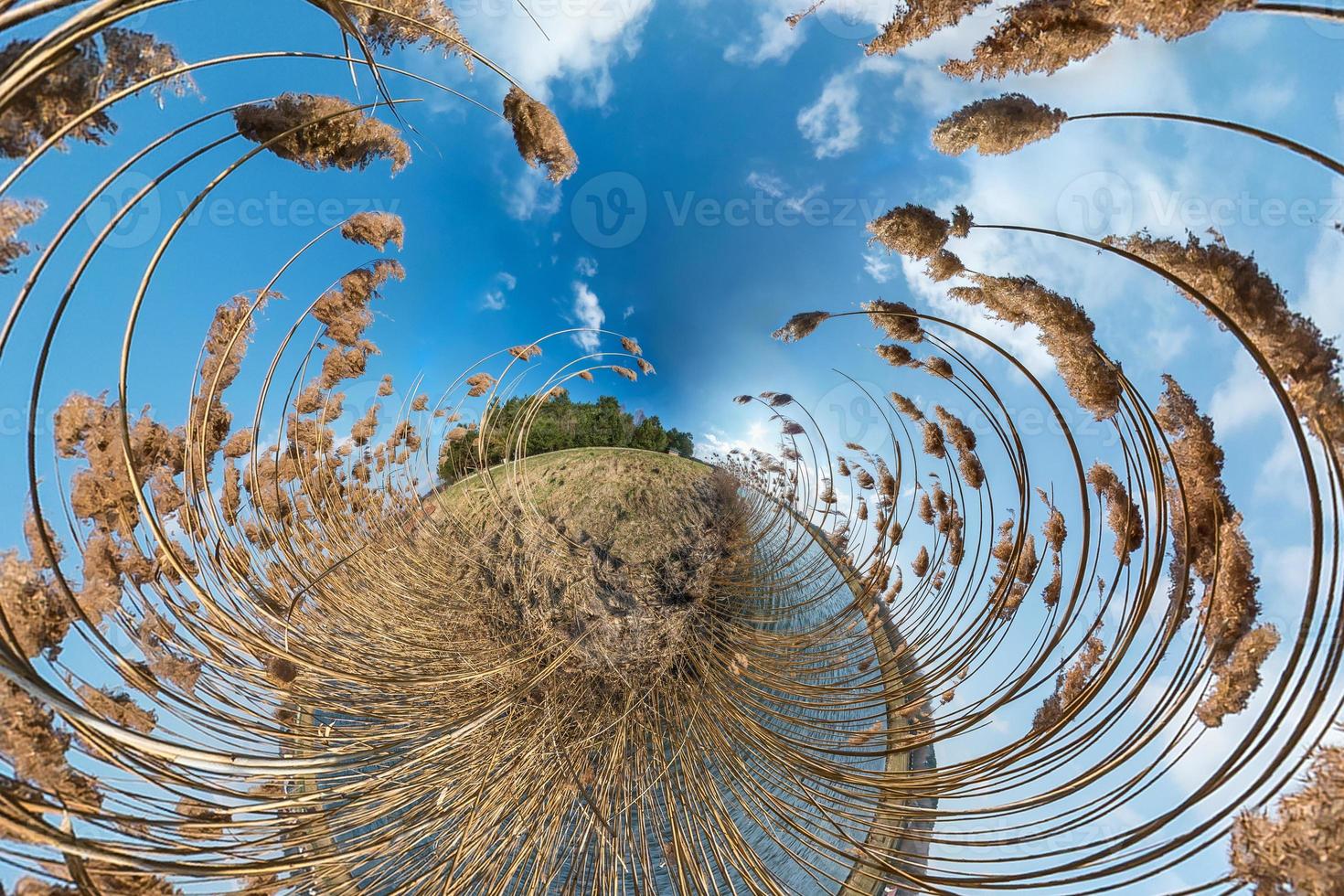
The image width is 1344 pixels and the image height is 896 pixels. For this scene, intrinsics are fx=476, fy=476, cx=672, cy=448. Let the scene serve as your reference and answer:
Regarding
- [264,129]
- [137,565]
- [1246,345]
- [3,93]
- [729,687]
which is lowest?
[137,565]

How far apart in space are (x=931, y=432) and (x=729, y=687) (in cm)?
316

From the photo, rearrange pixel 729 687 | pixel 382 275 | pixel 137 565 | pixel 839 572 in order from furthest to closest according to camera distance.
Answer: pixel 839 572 < pixel 729 687 < pixel 382 275 < pixel 137 565

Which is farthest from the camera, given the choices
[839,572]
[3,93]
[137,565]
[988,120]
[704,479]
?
[704,479]

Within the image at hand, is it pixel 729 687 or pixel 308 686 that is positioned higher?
pixel 729 687

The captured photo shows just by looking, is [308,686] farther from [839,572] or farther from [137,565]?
[839,572]

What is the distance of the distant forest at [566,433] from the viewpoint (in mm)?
7055

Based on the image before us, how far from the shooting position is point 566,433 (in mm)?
7664

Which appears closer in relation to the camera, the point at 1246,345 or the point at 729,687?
the point at 1246,345

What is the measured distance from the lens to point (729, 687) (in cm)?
461

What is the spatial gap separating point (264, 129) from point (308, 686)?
11.7 ft

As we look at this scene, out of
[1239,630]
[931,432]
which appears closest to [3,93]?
[1239,630]

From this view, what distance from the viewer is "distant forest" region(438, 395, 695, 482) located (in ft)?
23.1

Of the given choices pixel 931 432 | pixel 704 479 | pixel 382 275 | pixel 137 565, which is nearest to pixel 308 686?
pixel 137 565

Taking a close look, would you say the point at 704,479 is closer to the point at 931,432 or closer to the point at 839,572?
the point at 839,572
